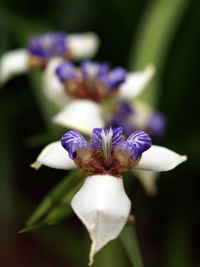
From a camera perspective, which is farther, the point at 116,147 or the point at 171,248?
the point at 171,248

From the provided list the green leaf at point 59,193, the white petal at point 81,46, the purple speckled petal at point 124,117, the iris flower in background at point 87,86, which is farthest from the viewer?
the white petal at point 81,46

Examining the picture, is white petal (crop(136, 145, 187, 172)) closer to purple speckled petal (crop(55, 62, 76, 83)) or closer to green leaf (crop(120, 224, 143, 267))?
green leaf (crop(120, 224, 143, 267))

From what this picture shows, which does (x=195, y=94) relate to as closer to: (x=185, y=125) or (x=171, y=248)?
(x=185, y=125)

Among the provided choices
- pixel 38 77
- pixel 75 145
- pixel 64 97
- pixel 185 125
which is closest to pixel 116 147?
pixel 75 145

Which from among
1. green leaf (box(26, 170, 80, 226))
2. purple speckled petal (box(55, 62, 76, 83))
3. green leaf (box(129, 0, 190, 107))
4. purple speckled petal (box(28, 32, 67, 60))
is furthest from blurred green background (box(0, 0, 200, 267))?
green leaf (box(26, 170, 80, 226))

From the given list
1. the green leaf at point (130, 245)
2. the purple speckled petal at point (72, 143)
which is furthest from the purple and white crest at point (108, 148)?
the green leaf at point (130, 245)

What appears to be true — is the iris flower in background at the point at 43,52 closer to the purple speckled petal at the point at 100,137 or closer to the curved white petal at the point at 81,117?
the curved white petal at the point at 81,117

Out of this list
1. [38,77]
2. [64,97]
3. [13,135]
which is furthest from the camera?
[13,135]
